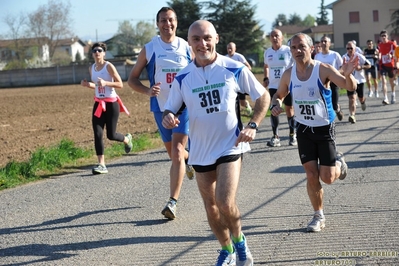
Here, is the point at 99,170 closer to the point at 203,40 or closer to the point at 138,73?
the point at 138,73

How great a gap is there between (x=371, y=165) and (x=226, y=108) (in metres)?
5.67

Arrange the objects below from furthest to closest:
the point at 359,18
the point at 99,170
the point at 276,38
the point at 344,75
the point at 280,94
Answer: the point at 359,18
the point at 276,38
the point at 99,170
the point at 280,94
the point at 344,75

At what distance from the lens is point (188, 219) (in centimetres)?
778

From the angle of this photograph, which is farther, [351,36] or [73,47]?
[73,47]

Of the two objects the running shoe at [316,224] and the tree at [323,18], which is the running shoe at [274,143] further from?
the tree at [323,18]

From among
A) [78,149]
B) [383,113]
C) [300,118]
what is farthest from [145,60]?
[383,113]

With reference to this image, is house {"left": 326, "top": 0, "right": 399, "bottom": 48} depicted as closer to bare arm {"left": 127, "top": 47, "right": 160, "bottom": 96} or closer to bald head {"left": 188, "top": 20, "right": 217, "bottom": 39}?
bare arm {"left": 127, "top": 47, "right": 160, "bottom": 96}

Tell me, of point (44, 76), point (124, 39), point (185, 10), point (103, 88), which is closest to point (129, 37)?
point (124, 39)

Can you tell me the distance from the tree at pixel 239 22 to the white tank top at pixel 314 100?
6993 cm

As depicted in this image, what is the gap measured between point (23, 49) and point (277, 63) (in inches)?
3732

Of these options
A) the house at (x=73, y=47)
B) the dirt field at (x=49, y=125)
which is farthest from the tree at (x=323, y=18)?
the dirt field at (x=49, y=125)

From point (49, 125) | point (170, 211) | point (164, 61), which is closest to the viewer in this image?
point (170, 211)

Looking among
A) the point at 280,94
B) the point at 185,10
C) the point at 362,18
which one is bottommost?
the point at 280,94

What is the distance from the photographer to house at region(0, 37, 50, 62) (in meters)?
103
